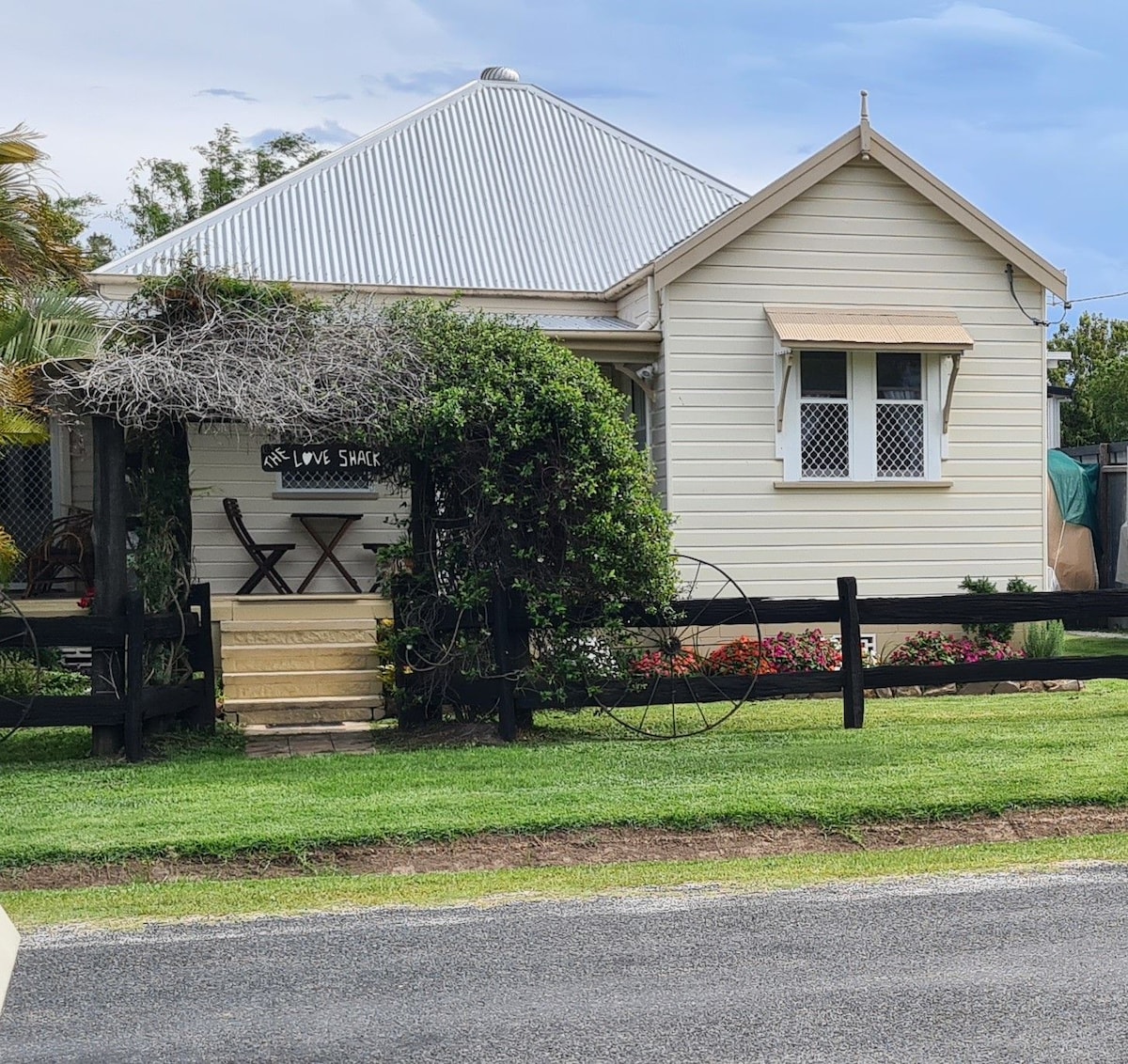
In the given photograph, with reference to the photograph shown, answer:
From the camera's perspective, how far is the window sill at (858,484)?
14492 mm

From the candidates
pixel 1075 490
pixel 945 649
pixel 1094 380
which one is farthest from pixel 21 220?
pixel 1094 380

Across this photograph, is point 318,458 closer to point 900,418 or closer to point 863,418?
point 863,418

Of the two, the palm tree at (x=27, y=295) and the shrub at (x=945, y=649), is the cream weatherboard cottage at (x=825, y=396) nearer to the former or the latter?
the shrub at (x=945, y=649)

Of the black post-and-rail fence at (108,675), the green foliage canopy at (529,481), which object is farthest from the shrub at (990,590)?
the black post-and-rail fence at (108,675)

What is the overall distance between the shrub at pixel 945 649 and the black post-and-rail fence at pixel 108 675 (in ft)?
24.8

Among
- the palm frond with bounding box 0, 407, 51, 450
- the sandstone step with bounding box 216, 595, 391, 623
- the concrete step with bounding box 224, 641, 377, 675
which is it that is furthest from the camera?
the sandstone step with bounding box 216, 595, 391, 623

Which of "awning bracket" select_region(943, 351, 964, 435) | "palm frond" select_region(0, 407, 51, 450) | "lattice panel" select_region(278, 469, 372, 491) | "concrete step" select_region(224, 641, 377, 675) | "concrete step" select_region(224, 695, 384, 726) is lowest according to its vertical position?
"concrete step" select_region(224, 695, 384, 726)

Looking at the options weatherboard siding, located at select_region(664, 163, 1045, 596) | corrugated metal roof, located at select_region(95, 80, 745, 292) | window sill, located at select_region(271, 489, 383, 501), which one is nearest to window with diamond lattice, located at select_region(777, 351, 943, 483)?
weatherboard siding, located at select_region(664, 163, 1045, 596)

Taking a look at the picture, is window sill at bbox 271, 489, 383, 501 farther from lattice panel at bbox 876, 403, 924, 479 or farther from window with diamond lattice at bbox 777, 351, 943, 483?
lattice panel at bbox 876, 403, 924, 479

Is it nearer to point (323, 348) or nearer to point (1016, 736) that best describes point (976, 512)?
point (1016, 736)

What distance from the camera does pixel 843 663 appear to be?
11016mm

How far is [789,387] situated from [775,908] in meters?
8.85

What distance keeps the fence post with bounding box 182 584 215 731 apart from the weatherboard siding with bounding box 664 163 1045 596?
5134mm

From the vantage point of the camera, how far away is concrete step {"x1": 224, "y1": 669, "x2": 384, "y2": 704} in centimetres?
1181
